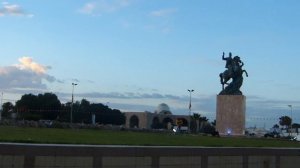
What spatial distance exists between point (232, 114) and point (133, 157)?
70815 mm

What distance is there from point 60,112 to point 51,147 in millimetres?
136146

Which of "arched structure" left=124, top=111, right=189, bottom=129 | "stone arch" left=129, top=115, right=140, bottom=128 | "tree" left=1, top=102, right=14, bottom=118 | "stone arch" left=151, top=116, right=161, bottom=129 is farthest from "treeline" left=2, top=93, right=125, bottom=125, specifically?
"stone arch" left=151, top=116, right=161, bottom=129

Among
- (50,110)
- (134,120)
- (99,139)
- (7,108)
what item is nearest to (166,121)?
(134,120)

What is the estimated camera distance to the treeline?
140 meters

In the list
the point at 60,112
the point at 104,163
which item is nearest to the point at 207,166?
the point at 104,163

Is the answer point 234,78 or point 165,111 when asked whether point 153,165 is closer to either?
point 234,78

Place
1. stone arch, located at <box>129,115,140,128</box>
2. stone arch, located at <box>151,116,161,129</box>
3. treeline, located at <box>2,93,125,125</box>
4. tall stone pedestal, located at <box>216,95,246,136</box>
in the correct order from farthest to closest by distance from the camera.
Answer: stone arch, located at <box>129,115,140,128</box>
stone arch, located at <box>151,116,161,129</box>
treeline, located at <box>2,93,125,125</box>
tall stone pedestal, located at <box>216,95,246,136</box>

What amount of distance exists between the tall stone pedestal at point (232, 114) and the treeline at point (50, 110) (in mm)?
61099

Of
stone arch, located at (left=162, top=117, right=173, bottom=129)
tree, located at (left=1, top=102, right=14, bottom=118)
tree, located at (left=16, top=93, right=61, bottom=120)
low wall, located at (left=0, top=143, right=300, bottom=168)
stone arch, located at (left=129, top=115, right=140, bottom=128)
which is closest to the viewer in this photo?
low wall, located at (left=0, top=143, right=300, bottom=168)

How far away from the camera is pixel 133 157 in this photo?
11859 millimetres

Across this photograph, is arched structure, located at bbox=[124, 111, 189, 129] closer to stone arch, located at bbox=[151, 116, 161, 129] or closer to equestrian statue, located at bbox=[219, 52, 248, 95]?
stone arch, located at bbox=[151, 116, 161, 129]

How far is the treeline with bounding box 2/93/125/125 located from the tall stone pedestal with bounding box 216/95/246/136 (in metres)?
61.1

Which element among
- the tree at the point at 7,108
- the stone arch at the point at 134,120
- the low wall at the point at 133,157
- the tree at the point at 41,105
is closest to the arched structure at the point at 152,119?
the stone arch at the point at 134,120

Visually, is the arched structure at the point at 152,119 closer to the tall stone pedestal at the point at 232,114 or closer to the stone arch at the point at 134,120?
the stone arch at the point at 134,120
